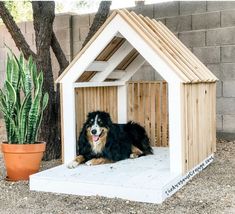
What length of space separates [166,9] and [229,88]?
1786 mm

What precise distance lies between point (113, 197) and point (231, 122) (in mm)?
3568

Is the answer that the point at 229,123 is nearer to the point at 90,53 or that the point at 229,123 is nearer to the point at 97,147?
the point at 97,147

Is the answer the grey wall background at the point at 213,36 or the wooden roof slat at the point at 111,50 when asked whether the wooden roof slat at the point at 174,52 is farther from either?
the grey wall background at the point at 213,36

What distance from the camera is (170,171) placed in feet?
14.5

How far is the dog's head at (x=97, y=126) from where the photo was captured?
4827 mm

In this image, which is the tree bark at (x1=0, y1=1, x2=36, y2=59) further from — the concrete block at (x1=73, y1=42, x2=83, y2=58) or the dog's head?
the concrete block at (x1=73, y1=42, x2=83, y2=58)

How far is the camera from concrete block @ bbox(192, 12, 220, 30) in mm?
6954

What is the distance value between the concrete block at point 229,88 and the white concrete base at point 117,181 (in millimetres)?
2403

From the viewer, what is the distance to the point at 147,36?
14.6 feet

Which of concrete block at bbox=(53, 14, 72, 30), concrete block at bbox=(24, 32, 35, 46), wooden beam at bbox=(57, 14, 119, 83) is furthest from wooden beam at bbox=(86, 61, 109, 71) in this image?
concrete block at bbox=(24, 32, 35, 46)

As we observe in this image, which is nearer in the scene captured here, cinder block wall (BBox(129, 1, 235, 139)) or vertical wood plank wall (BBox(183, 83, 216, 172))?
vertical wood plank wall (BBox(183, 83, 216, 172))

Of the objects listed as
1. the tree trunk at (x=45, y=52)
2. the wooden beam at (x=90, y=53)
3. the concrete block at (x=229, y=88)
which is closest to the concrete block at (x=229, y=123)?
Result: the concrete block at (x=229, y=88)

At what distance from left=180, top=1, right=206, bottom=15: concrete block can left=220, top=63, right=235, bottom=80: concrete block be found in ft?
3.31

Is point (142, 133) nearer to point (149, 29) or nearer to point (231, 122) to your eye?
point (149, 29)
